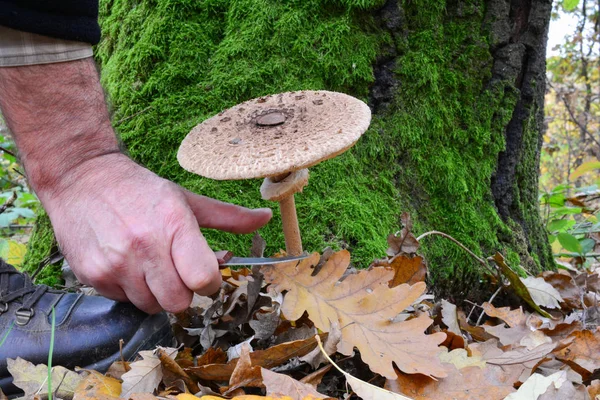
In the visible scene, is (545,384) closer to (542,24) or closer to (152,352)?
(152,352)

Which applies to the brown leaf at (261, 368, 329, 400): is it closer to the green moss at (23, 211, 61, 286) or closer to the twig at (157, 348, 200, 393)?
the twig at (157, 348, 200, 393)

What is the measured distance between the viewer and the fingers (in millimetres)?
1691

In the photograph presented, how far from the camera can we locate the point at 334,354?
1732mm

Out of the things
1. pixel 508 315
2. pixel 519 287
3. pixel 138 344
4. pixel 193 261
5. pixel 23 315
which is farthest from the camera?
pixel 519 287

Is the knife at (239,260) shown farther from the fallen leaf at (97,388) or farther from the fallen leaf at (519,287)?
the fallen leaf at (519,287)

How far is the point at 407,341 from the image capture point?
1.62 metres

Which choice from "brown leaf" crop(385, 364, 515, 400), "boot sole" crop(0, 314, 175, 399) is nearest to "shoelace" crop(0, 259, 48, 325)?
"boot sole" crop(0, 314, 175, 399)

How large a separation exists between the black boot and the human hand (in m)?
0.09

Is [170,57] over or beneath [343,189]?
over

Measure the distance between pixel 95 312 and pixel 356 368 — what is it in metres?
1.05

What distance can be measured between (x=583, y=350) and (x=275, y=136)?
53.8 inches

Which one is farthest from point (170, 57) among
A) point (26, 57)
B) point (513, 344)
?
point (513, 344)

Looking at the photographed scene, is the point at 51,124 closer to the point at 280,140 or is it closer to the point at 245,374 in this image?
the point at 280,140

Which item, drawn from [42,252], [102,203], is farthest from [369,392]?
[42,252]
